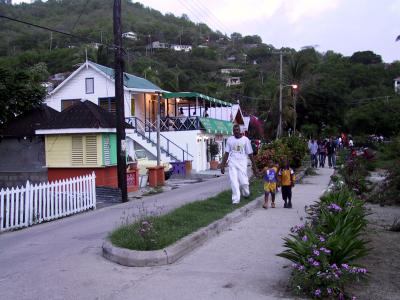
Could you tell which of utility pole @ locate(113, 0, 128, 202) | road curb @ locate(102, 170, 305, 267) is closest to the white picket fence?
utility pole @ locate(113, 0, 128, 202)

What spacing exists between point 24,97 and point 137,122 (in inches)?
492

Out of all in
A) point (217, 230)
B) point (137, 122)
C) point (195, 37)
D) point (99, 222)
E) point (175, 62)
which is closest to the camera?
point (217, 230)

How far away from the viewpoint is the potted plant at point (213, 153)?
35.9 m

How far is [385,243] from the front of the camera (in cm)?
840

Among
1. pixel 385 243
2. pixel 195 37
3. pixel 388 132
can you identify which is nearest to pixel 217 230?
pixel 385 243

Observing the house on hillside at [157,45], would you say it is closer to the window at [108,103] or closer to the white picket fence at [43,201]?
the window at [108,103]

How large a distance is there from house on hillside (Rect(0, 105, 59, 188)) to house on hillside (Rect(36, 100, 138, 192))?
2.75 ft

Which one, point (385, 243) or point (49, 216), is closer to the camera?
point (385, 243)

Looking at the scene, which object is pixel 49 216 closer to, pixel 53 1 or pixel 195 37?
pixel 53 1

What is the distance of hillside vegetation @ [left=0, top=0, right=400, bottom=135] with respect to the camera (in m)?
31.4

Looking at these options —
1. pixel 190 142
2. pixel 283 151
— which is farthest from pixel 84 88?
pixel 283 151

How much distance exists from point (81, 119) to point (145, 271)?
12853mm

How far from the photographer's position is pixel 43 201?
43.0 feet

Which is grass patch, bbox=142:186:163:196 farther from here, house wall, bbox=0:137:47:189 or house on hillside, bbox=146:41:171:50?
house on hillside, bbox=146:41:171:50
